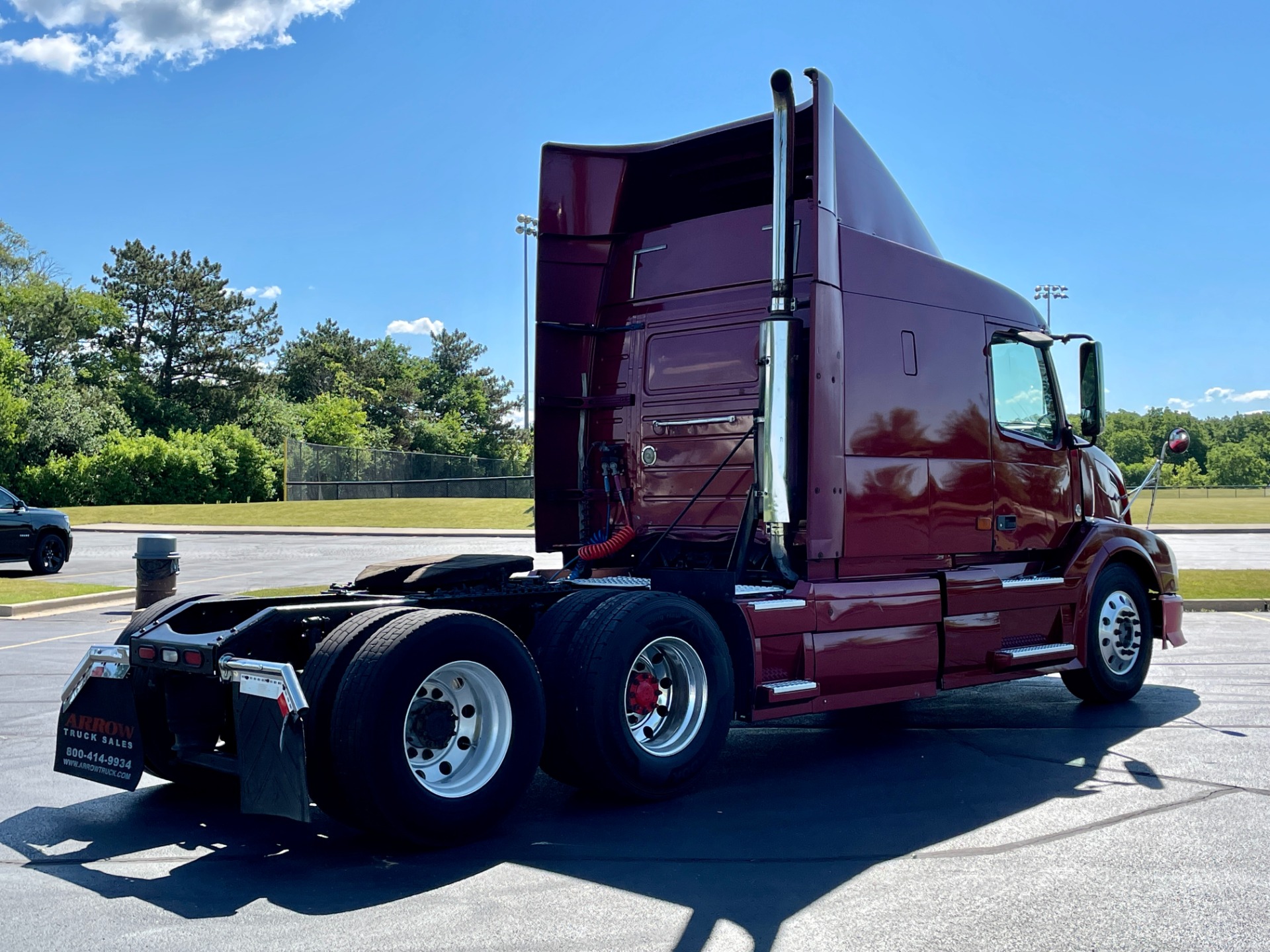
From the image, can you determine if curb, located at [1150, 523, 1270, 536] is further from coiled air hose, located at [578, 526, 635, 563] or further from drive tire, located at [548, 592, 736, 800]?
drive tire, located at [548, 592, 736, 800]

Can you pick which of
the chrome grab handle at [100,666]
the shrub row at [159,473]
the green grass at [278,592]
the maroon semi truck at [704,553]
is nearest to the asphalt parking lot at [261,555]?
the maroon semi truck at [704,553]

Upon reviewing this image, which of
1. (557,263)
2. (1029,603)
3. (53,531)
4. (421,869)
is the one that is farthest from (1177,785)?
(53,531)

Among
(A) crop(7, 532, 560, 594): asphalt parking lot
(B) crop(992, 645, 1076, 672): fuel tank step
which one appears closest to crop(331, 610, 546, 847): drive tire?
(B) crop(992, 645, 1076, 672): fuel tank step

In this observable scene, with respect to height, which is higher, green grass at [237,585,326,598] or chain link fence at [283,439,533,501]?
chain link fence at [283,439,533,501]

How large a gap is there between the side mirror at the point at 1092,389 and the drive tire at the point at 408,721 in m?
5.02

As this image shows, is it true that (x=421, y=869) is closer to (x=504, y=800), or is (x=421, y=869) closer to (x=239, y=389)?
(x=504, y=800)

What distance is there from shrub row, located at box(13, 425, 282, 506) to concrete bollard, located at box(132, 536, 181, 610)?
136 feet

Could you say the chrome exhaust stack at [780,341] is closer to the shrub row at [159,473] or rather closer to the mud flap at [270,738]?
the mud flap at [270,738]

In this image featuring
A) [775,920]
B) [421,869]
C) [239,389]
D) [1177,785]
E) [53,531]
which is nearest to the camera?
[775,920]

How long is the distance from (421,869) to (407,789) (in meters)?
0.32

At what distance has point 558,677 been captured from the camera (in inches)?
207

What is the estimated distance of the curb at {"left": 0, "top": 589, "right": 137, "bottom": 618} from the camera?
45.1ft

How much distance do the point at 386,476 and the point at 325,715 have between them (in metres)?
50.7

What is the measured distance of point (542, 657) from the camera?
5.36 m
